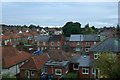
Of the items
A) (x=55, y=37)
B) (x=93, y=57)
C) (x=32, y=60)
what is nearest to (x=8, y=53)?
(x=32, y=60)

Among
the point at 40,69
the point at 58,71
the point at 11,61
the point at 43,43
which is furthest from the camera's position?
the point at 43,43

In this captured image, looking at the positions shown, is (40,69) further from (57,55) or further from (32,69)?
(57,55)

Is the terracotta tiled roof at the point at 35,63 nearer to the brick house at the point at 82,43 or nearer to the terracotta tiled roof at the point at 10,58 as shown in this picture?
the terracotta tiled roof at the point at 10,58

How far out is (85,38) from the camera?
4312 centimetres

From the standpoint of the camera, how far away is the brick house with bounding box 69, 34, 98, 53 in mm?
42000

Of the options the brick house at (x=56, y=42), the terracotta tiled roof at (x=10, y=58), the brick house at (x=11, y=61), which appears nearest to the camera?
the brick house at (x=11, y=61)

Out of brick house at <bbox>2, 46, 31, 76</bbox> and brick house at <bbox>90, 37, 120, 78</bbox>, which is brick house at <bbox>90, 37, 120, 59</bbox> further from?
brick house at <bbox>2, 46, 31, 76</bbox>

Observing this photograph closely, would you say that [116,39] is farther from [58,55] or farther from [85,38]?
[85,38]

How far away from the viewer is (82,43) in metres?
42.3

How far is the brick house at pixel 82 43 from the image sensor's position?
4200 cm

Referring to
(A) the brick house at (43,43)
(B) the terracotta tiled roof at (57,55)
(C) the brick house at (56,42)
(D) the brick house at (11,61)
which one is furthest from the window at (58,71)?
(A) the brick house at (43,43)

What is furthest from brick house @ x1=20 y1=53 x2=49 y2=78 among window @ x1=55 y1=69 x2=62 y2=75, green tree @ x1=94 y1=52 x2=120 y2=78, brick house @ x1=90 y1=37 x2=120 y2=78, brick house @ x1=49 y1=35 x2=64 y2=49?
brick house @ x1=49 y1=35 x2=64 y2=49

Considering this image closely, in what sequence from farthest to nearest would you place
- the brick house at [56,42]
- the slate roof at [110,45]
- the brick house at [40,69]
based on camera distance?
the brick house at [56,42] < the brick house at [40,69] < the slate roof at [110,45]

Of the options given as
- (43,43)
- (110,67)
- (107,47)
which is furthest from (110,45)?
(43,43)
